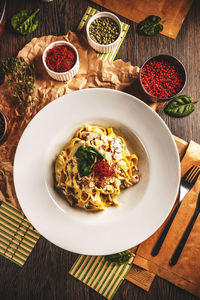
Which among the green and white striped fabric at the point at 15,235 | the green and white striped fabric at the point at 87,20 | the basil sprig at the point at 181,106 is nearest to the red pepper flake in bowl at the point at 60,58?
the green and white striped fabric at the point at 87,20

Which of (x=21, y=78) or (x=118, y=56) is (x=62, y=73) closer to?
(x=21, y=78)

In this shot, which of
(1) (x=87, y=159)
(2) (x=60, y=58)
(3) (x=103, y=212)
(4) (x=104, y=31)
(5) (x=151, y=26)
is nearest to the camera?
(1) (x=87, y=159)

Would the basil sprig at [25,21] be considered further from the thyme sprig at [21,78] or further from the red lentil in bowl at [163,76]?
the red lentil in bowl at [163,76]

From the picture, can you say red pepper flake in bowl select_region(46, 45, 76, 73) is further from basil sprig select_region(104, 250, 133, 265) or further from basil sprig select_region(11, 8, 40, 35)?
basil sprig select_region(104, 250, 133, 265)

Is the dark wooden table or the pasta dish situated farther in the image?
the dark wooden table

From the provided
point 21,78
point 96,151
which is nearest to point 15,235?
point 96,151

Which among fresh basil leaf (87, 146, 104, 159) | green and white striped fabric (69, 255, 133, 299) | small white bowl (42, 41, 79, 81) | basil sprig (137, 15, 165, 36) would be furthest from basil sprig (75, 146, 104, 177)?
basil sprig (137, 15, 165, 36)
